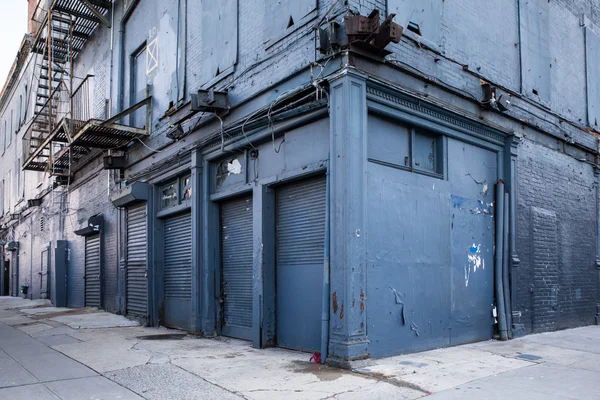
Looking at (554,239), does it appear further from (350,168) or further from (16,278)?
(16,278)

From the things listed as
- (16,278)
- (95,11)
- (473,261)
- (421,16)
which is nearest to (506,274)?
(473,261)

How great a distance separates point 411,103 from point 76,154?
12130 mm

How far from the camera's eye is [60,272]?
736 inches

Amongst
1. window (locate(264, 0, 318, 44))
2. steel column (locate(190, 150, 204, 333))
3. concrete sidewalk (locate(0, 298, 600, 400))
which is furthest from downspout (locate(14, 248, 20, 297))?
window (locate(264, 0, 318, 44))

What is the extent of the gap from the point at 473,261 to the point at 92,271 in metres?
11.8

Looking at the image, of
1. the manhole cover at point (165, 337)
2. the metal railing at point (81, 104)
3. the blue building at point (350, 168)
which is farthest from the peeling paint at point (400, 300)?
the metal railing at point (81, 104)

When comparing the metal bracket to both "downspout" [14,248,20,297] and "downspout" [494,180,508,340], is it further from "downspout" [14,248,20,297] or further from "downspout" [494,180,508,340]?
"downspout" [14,248,20,297]

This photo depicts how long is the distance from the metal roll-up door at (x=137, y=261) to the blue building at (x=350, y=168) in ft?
0.24

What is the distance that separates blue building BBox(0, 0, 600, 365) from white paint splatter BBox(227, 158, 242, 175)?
0.06 metres

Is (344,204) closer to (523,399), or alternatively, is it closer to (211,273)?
(523,399)

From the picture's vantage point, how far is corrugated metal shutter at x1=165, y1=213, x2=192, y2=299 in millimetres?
11633

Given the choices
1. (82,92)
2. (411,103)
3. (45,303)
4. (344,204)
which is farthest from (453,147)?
(45,303)

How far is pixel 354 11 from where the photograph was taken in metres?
7.77

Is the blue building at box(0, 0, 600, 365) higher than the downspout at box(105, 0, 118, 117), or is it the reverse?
the downspout at box(105, 0, 118, 117)
